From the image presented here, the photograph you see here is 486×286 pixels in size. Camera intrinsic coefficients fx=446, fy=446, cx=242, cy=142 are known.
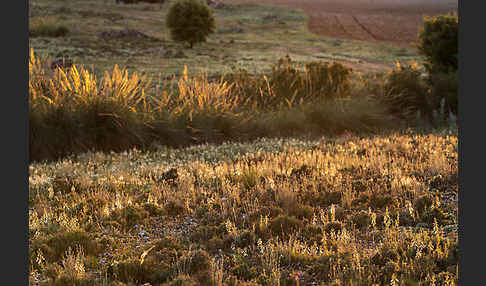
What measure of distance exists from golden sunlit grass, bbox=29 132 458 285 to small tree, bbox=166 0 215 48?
93.0 feet

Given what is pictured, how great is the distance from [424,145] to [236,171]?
373 centimetres

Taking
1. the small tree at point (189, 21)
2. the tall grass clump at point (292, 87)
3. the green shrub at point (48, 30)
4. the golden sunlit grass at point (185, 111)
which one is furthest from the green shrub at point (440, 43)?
the green shrub at point (48, 30)

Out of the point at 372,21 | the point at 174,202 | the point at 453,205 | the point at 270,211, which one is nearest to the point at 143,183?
the point at 174,202

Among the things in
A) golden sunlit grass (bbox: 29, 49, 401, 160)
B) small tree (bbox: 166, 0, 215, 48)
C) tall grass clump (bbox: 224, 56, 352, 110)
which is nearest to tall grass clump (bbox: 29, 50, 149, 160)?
golden sunlit grass (bbox: 29, 49, 401, 160)

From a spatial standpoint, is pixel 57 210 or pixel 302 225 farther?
pixel 57 210

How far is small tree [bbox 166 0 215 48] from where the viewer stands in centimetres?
3384

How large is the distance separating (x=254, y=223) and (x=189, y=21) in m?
31.6

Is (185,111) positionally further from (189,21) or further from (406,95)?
(189,21)

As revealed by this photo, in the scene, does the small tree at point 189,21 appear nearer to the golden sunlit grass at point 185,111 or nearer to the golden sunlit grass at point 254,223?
the golden sunlit grass at point 185,111

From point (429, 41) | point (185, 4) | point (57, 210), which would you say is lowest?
point (57, 210)

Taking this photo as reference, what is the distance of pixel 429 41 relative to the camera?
13.8 metres

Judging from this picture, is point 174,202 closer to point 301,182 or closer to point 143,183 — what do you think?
point 143,183

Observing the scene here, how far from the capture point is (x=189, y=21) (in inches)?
1334

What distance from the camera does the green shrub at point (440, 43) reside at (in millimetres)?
13375
